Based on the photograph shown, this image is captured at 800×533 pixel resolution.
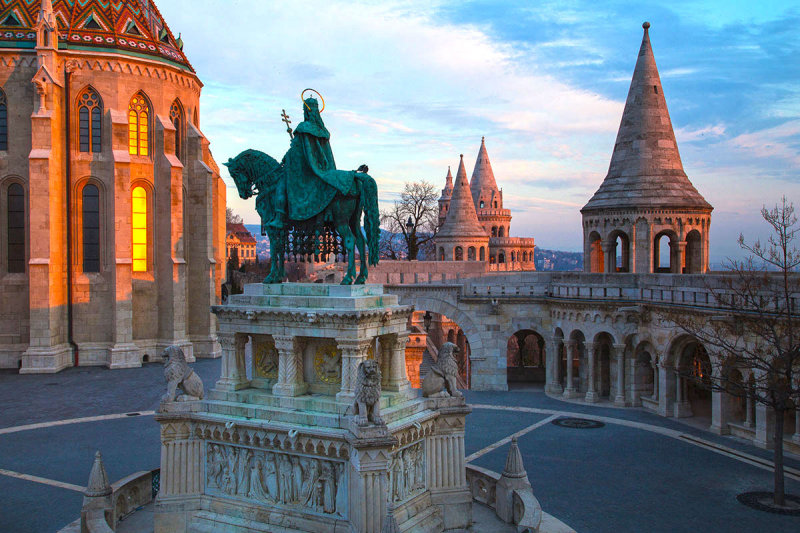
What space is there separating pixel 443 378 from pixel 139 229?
23476 mm

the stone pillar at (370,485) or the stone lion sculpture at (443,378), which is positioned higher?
the stone lion sculpture at (443,378)

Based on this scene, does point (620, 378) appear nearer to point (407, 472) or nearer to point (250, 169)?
point (407, 472)

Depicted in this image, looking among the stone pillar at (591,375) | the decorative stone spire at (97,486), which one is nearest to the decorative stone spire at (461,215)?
the stone pillar at (591,375)

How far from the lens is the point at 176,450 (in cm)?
1100

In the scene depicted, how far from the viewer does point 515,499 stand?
1125 cm

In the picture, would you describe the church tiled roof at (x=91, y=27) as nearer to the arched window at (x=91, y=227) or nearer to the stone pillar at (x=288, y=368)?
the arched window at (x=91, y=227)

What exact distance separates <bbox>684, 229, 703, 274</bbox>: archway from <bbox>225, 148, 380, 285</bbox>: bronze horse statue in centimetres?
2000

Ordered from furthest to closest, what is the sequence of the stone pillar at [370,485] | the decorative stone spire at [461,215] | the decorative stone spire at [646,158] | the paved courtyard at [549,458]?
the decorative stone spire at [461,215]
the decorative stone spire at [646,158]
the paved courtyard at [549,458]
the stone pillar at [370,485]

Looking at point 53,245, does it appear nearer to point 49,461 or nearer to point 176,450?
point 49,461

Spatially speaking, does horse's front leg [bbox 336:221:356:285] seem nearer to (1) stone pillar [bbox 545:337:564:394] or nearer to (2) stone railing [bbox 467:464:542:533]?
(2) stone railing [bbox 467:464:542:533]

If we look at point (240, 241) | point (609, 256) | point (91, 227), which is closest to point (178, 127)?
point (91, 227)

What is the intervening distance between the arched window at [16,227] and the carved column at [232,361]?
23.2 meters

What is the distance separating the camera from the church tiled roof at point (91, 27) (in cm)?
3031

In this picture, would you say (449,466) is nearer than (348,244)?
Yes
